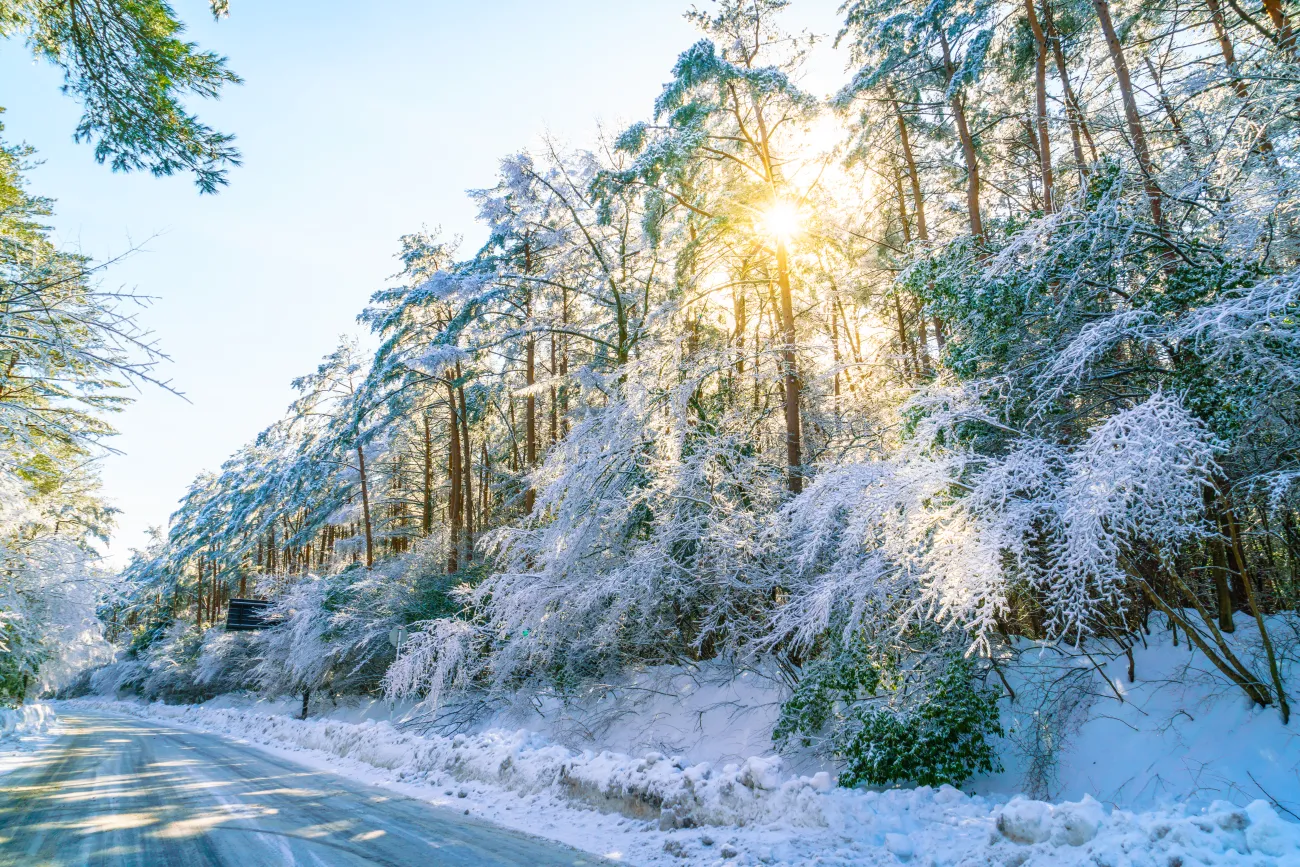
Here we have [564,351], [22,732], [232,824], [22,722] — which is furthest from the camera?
[564,351]

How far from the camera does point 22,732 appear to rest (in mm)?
16516

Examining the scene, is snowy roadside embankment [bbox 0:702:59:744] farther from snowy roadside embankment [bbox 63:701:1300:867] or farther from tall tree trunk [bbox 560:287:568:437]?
tall tree trunk [bbox 560:287:568:437]

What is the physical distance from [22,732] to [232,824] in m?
16.5

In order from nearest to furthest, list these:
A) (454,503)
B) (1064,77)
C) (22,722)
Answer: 1. (1064,77)
2. (22,722)
3. (454,503)

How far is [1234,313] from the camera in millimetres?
4750

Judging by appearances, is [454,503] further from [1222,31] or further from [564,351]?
[1222,31]

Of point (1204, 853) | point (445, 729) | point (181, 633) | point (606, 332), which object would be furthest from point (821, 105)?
point (181, 633)

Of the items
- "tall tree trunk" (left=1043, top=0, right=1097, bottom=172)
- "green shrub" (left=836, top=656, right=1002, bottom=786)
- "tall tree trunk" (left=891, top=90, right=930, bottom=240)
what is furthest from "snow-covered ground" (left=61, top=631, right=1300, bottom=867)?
"tall tree trunk" (left=891, top=90, right=930, bottom=240)

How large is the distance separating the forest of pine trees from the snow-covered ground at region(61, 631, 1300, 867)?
0.47 meters

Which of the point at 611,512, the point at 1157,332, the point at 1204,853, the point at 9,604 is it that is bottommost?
the point at 1204,853

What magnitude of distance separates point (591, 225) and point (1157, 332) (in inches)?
528

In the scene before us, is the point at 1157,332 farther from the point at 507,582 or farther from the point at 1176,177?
the point at 507,582

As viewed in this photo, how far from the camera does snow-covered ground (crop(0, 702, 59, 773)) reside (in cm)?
1187

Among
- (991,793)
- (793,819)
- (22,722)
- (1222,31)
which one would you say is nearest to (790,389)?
(991,793)
